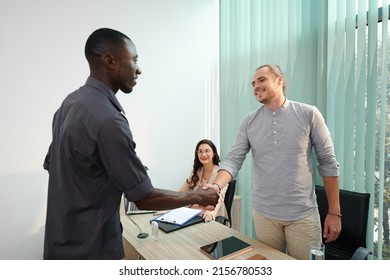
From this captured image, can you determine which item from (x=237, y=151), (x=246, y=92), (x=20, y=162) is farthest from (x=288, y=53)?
(x=20, y=162)

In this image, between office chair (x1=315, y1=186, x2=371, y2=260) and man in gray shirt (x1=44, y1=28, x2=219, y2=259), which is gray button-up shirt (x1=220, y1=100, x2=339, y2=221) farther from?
man in gray shirt (x1=44, y1=28, x2=219, y2=259)

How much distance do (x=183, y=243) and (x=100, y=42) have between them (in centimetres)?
114

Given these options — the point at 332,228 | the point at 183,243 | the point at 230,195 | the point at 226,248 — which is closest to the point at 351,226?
the point at 332,228

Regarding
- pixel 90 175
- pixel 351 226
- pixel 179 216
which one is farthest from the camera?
pixel 179 216

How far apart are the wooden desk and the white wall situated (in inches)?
47.3

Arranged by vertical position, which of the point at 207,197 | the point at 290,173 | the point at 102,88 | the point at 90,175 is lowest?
the point at 207,197

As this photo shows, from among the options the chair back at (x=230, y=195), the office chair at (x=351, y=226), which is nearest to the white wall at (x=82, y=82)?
the chair back at (x=230, y=195)

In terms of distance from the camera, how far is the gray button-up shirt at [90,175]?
0.95m

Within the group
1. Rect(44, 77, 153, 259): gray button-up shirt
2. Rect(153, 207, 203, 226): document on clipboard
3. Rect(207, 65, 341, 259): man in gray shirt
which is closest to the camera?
Rect(44, 77, 153, 259): gray button-up shirt

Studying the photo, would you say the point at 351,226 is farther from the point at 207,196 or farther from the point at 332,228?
the point at 207,196

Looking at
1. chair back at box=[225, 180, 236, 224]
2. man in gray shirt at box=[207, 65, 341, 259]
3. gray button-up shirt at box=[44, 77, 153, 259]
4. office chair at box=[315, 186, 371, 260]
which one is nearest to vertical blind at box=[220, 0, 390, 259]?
office chair at box=[315, 186, 371, 260]

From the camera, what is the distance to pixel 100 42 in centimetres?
109

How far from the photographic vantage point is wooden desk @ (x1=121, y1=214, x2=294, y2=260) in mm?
1349
